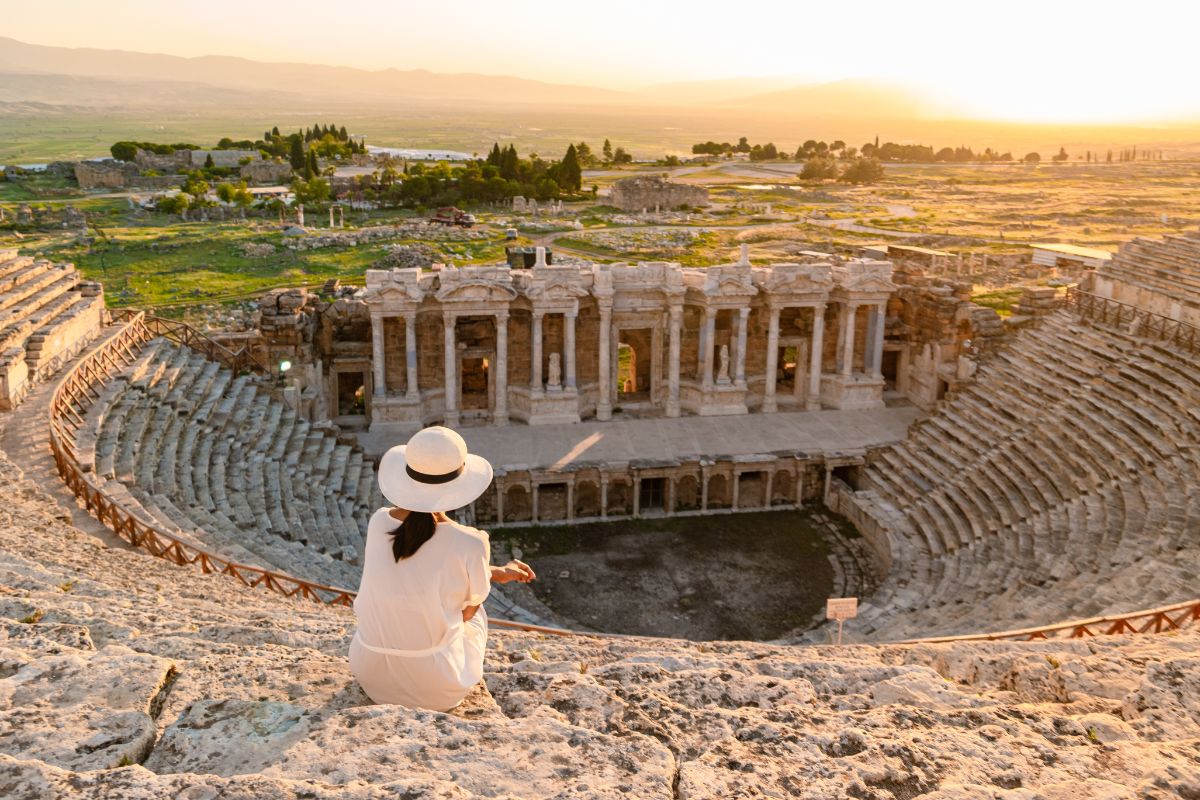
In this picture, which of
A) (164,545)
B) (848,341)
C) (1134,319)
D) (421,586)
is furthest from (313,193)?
(421,586)

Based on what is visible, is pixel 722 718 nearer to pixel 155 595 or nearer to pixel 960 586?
pixel 155 595

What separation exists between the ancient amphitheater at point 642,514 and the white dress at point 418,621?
0.21 meters

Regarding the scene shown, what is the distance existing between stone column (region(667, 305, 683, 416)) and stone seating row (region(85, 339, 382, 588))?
8937mm

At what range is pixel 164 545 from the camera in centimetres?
1401

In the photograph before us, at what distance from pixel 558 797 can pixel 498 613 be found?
1501cm

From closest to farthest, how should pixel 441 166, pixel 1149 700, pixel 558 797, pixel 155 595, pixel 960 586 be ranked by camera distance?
pixel 558 797 < pixel 1149 700 < pixel 155 595 < pixel 960 586 < pixel 441 166

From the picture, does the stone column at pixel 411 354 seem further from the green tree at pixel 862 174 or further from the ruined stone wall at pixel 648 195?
the green tree at pixel 862 174

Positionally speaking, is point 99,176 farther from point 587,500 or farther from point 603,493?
point 603,493

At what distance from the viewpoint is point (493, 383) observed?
28859 mm

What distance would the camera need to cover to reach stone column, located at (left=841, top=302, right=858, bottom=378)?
2962 cm

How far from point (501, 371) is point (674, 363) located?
5.01m

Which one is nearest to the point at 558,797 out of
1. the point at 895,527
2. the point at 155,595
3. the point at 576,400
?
the point at 155,595

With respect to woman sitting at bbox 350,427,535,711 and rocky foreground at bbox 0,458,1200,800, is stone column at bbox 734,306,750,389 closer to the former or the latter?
rocky foreground at bbox 0,458,1200,800

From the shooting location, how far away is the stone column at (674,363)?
28750 mm
